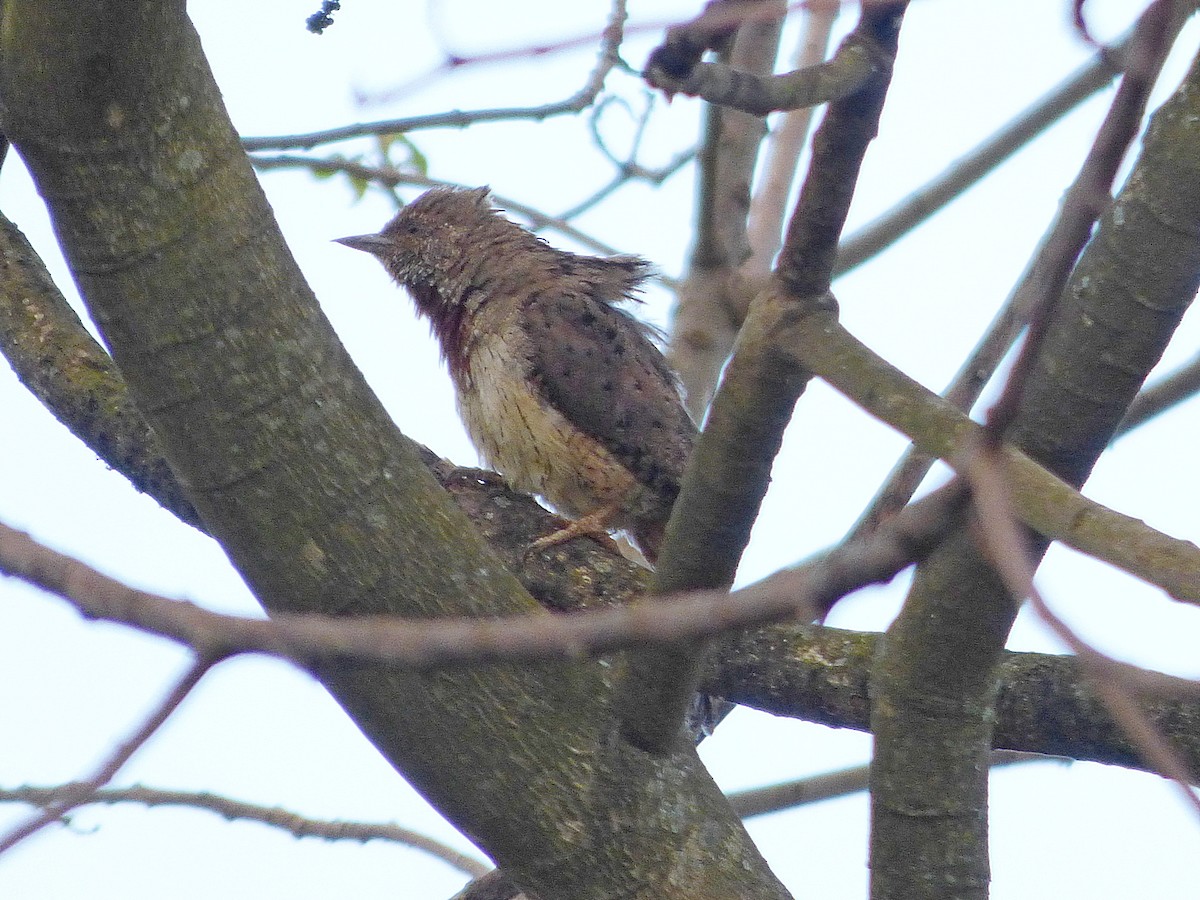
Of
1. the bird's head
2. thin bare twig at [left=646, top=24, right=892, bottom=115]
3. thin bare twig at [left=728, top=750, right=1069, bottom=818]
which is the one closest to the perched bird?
the bird's head

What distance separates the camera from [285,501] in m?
3.02

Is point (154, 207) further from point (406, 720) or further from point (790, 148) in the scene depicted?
point (790, 148)

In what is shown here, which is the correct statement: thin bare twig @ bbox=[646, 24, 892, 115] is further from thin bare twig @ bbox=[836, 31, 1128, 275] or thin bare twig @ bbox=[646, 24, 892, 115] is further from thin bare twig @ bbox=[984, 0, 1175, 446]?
thin bare twig @ bbox=[836, 31, 1128, 275]

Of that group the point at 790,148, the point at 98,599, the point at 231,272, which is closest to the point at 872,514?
the point at 231,272

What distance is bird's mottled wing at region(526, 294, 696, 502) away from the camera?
568 centimetres

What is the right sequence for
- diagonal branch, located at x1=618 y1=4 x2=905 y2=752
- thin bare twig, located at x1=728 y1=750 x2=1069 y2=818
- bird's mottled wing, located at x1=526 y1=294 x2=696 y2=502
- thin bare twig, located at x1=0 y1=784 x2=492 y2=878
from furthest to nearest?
bird's mottled wing, located at x1=526 y1=294 x2=696 y2=502 < thin bare twig, located at x1=728 y1=750 x2=1069 y2=818 < thin bare twig, located at x1=0 y1=784 x2=492 y2=878 < diagonal branch, located at x1=618 y1=4 x2=905 y2=752

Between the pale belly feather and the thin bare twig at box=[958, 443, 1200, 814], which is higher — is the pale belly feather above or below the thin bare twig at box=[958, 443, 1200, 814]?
above

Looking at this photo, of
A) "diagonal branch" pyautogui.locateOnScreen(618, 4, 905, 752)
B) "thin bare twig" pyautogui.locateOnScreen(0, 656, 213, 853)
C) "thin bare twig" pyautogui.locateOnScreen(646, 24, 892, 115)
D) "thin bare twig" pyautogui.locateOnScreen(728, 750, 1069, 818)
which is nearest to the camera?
"thin bare twig" pyautogui.locateOnScreen(0, 656, 213, 853)

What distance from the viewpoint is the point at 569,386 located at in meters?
5.75

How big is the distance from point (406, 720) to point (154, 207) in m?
1.22

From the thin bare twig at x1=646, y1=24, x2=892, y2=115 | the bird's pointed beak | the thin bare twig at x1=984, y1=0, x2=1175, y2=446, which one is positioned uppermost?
the bird's pointed beak

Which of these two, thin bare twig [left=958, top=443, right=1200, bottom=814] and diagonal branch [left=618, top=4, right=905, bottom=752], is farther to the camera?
diagonal branch [left=618, top=4, right=905, bottom=752]

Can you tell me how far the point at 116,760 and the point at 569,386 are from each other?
4293 mm

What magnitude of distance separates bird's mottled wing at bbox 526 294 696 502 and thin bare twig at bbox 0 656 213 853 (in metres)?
4.11
